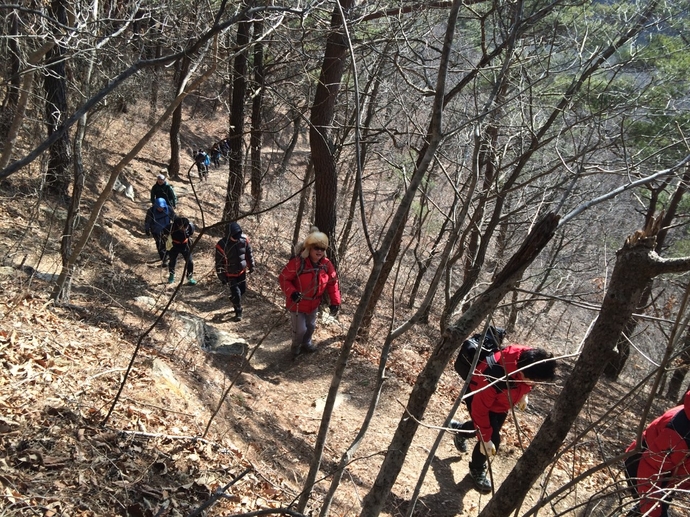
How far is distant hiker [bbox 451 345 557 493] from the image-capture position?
388cm

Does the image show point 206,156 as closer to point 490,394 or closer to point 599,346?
point 490,394

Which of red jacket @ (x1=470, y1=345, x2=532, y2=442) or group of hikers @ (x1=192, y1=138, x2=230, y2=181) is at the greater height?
group of hikers @ (x1=192, y1=138, x2=230, y2=181)

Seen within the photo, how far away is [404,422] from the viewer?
103 inches

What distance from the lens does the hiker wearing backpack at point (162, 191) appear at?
882cm

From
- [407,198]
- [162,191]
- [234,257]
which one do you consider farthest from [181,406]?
[162,191]

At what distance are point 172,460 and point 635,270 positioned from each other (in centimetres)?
331

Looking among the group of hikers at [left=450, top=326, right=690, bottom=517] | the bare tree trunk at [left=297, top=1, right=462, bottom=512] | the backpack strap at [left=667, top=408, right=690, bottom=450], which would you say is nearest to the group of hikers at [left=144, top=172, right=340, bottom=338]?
the group of hikers at [left=450, top=326, right=690, bottom=517]

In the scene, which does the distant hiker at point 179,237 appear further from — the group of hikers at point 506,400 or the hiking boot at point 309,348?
the group of hikers at point 506,400

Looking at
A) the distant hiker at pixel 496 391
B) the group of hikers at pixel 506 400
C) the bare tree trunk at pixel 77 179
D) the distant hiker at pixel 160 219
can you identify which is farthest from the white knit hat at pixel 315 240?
the distant hiker at pixel 160 219

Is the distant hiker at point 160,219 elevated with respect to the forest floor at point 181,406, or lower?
elevated

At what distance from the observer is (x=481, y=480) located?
4.84 meters

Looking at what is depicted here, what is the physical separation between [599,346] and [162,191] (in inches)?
335

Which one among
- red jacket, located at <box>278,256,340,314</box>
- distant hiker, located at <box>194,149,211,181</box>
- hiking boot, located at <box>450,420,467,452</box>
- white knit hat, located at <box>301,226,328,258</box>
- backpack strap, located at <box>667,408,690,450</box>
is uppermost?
distant hiker, located at <box>194,149,211,181</box>

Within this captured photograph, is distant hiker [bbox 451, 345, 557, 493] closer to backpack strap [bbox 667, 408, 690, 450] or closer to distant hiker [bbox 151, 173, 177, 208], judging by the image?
backpack strap [bbox 667, 408, 690, 450]
